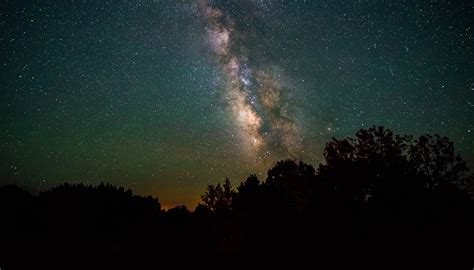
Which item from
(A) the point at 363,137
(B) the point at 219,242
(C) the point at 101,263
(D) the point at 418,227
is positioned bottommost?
(C) the point at 101,263

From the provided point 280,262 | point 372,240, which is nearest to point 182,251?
point 280,262

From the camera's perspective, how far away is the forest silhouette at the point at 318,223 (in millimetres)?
22953

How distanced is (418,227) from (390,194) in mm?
4223

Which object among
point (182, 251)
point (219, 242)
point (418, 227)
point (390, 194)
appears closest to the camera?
point (418, 227)

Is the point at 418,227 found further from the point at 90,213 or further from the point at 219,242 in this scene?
the point at 90,213

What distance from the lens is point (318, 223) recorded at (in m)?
31.5

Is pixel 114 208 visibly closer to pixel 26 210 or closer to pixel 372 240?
pixel 26 210

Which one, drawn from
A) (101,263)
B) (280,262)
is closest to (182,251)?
(101,263)

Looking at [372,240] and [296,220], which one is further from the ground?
[296,220]

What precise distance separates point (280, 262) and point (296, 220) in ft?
20.7

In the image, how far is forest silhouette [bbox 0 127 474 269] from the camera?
23.0 m

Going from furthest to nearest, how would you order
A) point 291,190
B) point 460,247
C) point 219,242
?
point 291,190
point 219,242
point 460,247

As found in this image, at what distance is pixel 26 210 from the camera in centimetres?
4209

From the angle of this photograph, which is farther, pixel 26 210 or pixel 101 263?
pixel 26 210
